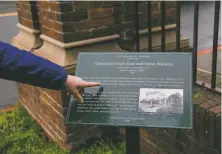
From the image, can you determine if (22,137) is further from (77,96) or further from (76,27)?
(77,96)

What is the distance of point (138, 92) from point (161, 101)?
15 centimetres

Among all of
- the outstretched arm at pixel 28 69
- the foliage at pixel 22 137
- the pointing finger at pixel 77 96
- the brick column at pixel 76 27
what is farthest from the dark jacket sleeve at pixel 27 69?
Result: the foliage at pixel 22 137

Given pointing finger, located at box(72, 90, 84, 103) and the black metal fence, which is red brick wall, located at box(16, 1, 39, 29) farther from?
pointing finger, located at box(72, 90, 84, 103)

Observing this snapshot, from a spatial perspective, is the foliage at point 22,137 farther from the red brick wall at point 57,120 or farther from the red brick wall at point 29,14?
the red brick wall at point 29,14

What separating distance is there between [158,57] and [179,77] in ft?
0.72

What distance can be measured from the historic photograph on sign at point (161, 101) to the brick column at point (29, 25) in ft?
6.47

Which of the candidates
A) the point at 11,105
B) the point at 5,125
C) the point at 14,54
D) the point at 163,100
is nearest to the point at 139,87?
the point at 163,100

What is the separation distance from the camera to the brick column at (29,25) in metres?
3.70

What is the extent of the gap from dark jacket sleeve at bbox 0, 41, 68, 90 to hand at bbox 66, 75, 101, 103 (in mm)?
79

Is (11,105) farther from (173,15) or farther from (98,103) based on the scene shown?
(98,103)

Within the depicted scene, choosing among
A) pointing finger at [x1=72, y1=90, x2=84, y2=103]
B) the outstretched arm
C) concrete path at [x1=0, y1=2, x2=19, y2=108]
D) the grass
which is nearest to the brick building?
the grass

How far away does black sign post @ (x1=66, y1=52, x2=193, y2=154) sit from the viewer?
2023 millimetres

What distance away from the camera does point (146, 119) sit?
2.02 metres

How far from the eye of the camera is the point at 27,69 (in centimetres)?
184
